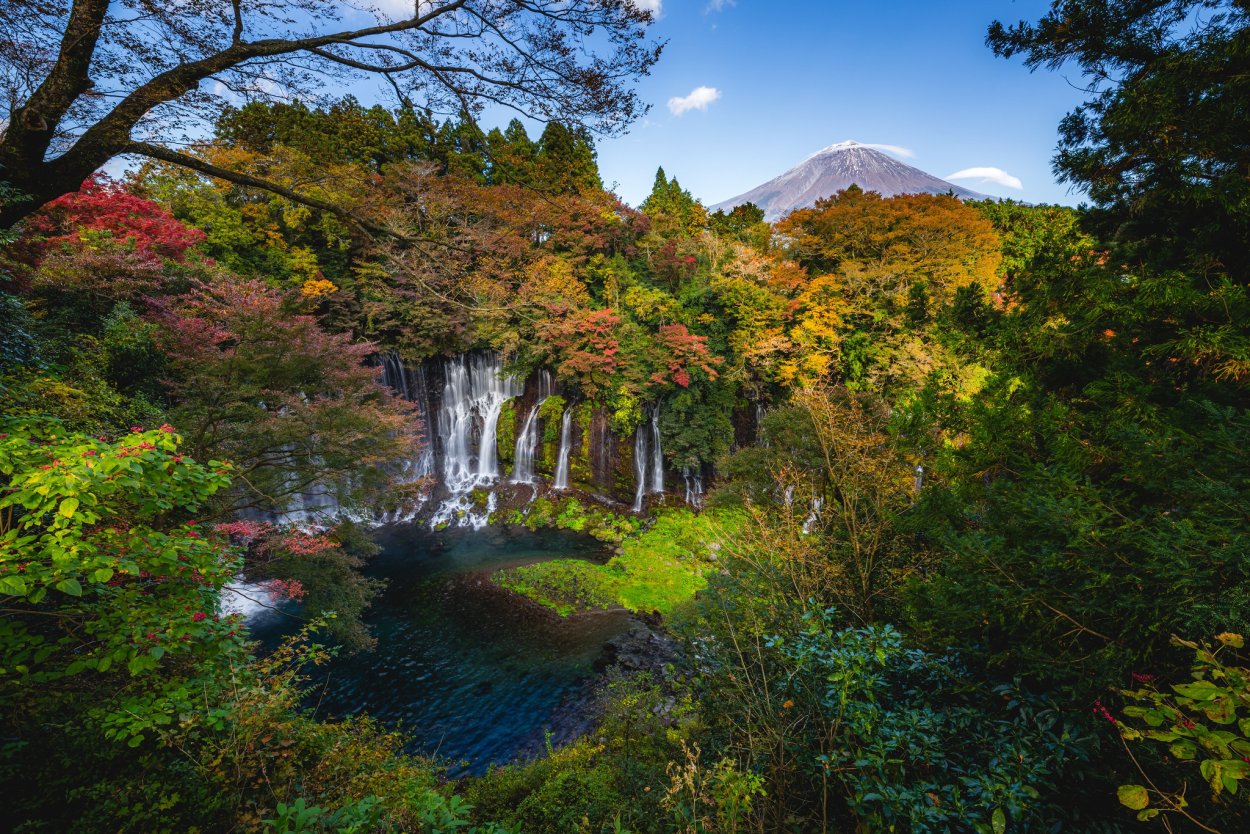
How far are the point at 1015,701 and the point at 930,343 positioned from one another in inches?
543

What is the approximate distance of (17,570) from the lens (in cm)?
217

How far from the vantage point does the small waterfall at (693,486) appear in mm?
17797

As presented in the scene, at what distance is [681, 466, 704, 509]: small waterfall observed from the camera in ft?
58.4

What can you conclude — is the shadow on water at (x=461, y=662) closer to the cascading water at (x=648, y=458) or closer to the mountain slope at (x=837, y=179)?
the cascading water at (x=648, y=458)

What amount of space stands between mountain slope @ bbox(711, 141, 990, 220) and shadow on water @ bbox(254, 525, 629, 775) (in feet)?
154

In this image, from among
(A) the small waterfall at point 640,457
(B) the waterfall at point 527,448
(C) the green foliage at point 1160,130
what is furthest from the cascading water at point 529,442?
(C) the green foliage at point 1160,130

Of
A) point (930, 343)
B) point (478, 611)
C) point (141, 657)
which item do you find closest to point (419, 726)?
point (478, 611)

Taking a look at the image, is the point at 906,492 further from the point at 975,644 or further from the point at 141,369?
the point at 141,369

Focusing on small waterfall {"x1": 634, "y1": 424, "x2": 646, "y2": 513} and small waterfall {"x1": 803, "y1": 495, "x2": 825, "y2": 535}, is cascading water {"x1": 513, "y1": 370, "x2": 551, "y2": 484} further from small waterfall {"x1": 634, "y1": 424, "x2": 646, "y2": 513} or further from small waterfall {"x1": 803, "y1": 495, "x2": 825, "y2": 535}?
small waterfall {"x1": 803, "y1": 495, "x2": 825, "y2": 535}

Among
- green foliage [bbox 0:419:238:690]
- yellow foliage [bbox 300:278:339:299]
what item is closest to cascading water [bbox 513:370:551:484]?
yellow foliage [bbox 300:278:339:299]

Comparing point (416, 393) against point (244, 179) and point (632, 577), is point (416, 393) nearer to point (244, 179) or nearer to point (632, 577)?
point (632, 577)

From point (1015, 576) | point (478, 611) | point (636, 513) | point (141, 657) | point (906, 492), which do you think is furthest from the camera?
point (636, 513)

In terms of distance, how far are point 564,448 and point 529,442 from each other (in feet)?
5.73

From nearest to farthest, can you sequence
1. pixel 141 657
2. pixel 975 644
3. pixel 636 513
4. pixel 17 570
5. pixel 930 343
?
pixel 17 570 < pixel 141 657 < pixel 975 644 < pixel 930 343 < pixel 636 513
